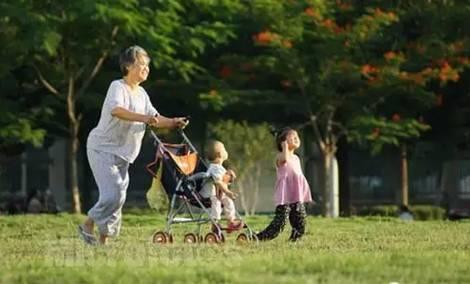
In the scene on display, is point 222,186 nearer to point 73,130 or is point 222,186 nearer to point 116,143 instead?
point 116,143

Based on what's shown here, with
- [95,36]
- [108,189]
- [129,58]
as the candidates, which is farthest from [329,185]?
[108,189]

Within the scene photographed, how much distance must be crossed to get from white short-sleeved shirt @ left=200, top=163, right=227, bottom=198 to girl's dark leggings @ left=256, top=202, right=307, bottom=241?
0.69m

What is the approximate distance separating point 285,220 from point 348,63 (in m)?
14.9

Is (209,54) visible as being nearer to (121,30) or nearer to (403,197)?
(121,30)

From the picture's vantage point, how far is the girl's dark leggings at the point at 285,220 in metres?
13.4

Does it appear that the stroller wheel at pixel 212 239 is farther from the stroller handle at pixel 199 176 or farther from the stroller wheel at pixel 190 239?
the stroller handle at pixel 199 176

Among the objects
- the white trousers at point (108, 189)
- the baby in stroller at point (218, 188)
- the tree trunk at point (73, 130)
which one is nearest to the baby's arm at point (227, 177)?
the baby in stroller at point (218, 188)

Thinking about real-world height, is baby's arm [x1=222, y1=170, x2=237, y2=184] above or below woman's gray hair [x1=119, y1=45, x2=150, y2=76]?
below

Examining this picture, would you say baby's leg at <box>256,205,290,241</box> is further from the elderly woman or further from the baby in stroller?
the elderly woman

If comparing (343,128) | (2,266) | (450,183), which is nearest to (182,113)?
(343,128)

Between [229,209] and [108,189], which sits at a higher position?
[108,189]

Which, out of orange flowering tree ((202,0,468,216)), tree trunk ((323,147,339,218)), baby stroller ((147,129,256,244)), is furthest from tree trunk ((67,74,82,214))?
baby stroller ((147,129,256,244))

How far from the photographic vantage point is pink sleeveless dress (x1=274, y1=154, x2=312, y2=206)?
44.5 ft

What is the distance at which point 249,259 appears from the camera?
966 centimetres
